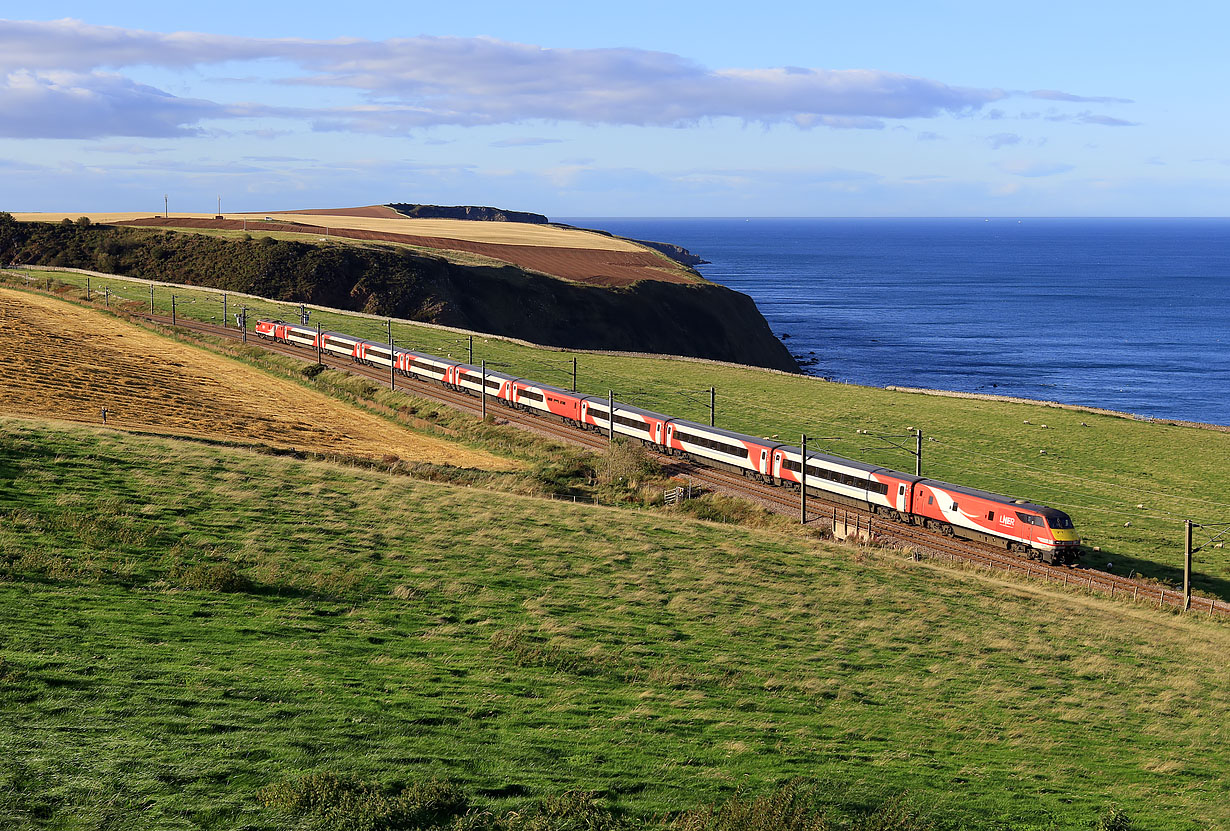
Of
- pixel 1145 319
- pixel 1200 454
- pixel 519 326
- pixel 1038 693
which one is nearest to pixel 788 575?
pixel 1038 693

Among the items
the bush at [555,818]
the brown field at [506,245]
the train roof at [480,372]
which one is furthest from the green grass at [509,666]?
the brown field at [506,245]

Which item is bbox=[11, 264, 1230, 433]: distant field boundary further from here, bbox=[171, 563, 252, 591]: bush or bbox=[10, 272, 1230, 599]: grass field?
bbox=[171, 563, 252, 591]: bush

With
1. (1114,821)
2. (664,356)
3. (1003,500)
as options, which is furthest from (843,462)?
(664,356)

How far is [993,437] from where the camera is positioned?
6191 cm

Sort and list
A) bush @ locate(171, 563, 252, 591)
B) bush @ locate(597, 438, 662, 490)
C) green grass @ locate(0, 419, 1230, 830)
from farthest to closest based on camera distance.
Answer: bush @ locate(597, 438, 662, 490)
bush @ locate(171, 563, 252, 591)
green grass @ locate(0, 419, 1230, 830)

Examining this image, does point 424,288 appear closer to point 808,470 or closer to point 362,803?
point 808,470

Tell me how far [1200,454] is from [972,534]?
24.8 m

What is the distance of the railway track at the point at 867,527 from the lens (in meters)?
36.7

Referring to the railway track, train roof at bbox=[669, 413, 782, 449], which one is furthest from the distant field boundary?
train roof at bbox=[669, 413, 782, 449]

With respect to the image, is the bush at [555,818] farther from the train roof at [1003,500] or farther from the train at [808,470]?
the train roof at [1003,500]

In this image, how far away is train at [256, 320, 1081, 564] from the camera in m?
39.9

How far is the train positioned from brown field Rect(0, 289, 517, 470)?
9.62 metres

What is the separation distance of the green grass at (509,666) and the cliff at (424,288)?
3364 inches

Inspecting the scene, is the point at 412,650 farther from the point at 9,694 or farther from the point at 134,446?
the point at 134,446
